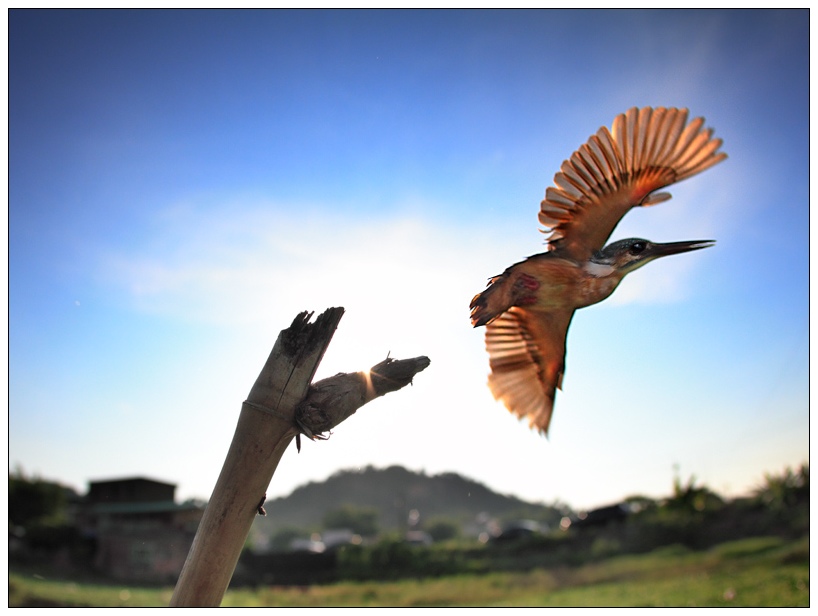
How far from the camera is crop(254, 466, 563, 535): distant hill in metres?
13.5

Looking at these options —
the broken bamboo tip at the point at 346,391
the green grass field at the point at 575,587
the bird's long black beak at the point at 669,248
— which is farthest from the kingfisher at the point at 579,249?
the green grass field at the point at 575,587

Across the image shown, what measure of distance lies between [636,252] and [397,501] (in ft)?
43.2

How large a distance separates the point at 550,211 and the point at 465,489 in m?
13.2

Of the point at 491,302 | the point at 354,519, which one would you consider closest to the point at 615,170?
the point at 491,302

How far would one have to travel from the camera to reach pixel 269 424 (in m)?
0.65

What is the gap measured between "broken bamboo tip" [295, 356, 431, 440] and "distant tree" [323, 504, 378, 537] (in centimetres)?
1355

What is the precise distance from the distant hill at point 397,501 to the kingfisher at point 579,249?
11.9m

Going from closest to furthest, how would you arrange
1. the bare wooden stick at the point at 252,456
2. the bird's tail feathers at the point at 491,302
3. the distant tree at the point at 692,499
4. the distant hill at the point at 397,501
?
the bare wooden stick at the point at 252,456 < the bird's tail feathers at the point at 491,302 < the distant tree at the point at 692,499 < the distant hill at the point at 397,501

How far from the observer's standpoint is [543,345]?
1188 millimetres

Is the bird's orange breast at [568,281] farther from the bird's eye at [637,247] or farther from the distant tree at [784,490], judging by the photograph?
the distant tree at [784,490]

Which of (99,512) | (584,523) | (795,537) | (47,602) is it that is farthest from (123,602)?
(795,537)

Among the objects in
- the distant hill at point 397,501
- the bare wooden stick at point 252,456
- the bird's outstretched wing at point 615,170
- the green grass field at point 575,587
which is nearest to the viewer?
the bare wooden stick at point 252,456

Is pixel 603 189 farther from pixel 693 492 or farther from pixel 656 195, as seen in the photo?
pixel 693 492

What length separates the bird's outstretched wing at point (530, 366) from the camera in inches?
45.9
